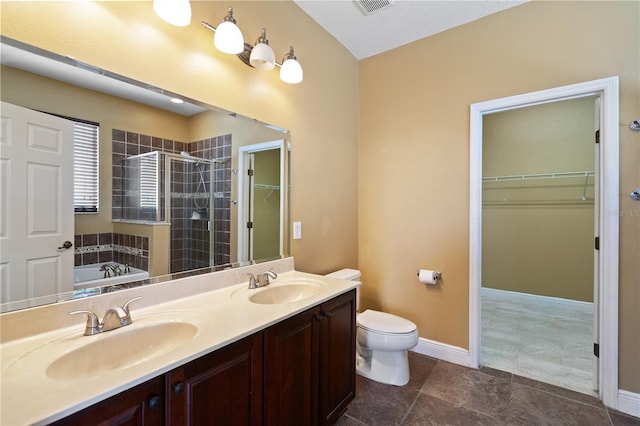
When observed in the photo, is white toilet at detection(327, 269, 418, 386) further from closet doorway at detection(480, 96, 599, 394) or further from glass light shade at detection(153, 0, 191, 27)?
glass light shade at detection(153, 0, 191, 27)

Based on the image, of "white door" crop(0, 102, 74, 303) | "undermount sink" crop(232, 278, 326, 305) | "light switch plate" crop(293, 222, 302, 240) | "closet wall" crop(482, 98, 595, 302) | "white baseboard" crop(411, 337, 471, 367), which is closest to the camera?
"white door" crop(0, 102, 74, 303)

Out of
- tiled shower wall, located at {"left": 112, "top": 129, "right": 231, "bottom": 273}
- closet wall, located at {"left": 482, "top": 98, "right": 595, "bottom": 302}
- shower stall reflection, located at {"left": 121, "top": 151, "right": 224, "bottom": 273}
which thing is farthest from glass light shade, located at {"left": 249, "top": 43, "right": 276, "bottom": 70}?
closet wall, located at {"left": 482, "top": 98, "right": 595, "bottom": 302}

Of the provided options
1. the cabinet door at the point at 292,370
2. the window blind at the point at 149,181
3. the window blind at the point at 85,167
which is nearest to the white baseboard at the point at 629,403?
the cabinet door at the point at 292,370

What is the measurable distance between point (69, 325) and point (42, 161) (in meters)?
0.60

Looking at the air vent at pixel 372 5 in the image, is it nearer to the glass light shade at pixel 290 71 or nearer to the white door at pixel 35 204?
the glass light shade at pixel 290 71

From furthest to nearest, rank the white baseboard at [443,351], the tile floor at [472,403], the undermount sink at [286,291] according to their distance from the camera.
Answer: the white baseboard at [443,351]
the tile floor at [472,403]
the undermount sink at [286,291]

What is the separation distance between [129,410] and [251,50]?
176 centimetres

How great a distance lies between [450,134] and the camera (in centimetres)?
231

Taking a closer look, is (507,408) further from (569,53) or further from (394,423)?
(569,53)

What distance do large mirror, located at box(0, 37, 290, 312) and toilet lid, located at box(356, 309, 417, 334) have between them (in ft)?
3.25

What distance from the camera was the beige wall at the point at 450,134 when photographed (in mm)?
1733

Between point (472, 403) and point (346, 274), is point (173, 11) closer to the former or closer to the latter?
point (346, 274)

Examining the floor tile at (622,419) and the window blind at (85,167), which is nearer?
the window blind at (85,167)

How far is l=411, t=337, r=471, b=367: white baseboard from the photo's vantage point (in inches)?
88.7
